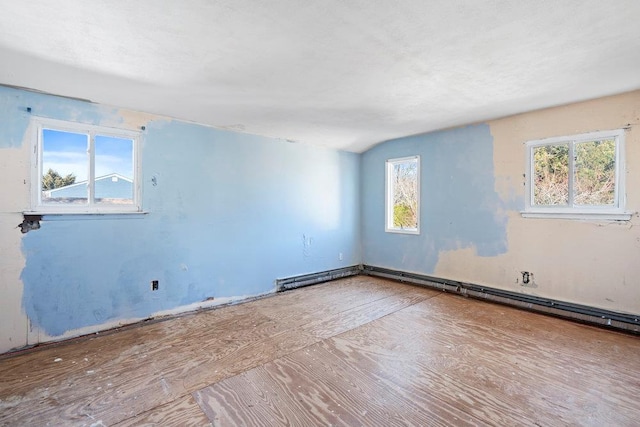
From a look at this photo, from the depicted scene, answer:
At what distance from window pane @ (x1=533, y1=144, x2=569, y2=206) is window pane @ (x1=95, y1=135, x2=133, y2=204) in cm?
490

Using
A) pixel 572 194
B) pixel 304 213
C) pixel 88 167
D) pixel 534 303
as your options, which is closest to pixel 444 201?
pixel 572 194

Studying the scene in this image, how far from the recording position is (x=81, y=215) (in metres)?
2.89

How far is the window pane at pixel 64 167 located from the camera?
2768 millimetres

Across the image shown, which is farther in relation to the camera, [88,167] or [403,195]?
[403,195]

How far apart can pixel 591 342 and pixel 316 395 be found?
2689 mm

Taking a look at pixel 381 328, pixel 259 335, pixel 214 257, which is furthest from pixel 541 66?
pixel 214 257

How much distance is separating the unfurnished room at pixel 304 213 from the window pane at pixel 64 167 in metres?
0.02

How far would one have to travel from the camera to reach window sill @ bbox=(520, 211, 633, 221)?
9.82 feet

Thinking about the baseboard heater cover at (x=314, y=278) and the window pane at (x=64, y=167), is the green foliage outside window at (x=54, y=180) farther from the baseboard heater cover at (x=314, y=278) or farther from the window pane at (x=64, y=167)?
the baseboard heater cover at (x=314, y=278)

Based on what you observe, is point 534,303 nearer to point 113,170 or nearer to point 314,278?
point 314,278

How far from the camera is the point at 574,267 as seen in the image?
3283 mm

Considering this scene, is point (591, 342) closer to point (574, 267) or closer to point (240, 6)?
point (574, 267)

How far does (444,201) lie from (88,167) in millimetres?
4599

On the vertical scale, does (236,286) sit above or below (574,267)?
below
